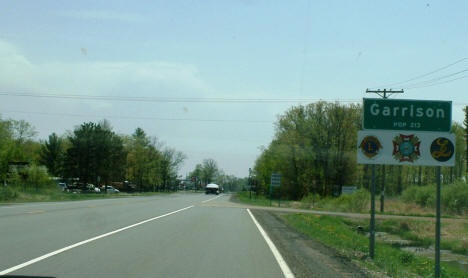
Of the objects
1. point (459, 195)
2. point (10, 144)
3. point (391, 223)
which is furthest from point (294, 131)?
point (10, 144)

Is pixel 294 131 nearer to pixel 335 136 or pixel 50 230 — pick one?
pixel 335 136

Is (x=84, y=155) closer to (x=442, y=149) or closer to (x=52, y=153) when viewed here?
(x=52, y=153)

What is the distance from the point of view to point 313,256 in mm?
13055

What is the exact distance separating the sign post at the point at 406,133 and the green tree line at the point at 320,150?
54.6 m

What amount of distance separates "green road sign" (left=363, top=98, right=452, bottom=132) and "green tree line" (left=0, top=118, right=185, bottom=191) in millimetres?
57270

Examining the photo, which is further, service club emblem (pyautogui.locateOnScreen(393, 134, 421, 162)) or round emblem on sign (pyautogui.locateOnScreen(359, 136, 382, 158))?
round emblem on sign (pyautogui.locateOnScreen(359, 136, 382, 158))

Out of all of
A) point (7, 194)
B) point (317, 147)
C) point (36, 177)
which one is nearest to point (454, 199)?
point (317, 147)

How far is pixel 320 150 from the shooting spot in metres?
71.7

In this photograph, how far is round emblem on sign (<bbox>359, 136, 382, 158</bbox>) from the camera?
13000 millimetres

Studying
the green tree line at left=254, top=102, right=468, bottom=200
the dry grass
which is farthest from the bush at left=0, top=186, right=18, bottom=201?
the green tree line at left=254, top=102, right=468, bottom=200

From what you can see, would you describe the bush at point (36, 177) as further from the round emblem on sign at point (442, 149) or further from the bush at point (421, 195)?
the round emblem on sign at point (442, 149)

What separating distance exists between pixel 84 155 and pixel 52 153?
2490 cm

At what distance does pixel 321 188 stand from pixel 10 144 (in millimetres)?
44122

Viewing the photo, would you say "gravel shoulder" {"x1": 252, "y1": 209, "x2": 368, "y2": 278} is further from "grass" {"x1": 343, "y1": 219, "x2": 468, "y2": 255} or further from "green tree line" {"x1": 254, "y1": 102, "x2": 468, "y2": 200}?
"green tree line" {"x1": 254, "y1": 102, "x2": 468, "y2": 200}
